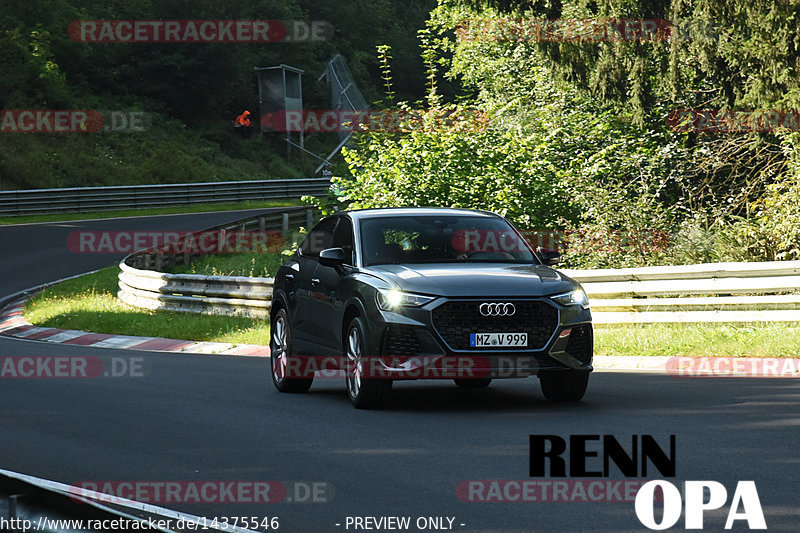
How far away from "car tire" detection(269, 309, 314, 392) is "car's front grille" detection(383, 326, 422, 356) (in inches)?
95.9

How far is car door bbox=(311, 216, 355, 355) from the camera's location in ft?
A: 36.2

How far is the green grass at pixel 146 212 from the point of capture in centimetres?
4212

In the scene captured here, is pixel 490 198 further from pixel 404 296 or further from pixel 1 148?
pixel 1 148

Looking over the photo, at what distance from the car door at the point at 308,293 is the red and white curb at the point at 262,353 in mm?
3693

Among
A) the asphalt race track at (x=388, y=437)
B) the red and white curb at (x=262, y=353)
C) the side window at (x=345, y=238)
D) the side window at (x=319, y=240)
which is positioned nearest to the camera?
the asphalt race track at (x=388, y=437)

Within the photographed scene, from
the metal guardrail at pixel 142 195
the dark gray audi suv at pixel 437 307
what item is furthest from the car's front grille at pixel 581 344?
the metal guardrail at pixel 142 195

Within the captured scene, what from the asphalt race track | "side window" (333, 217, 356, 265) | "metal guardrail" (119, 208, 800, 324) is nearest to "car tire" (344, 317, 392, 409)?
the asphalt race track

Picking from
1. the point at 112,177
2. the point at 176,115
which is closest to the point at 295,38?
the point at 176,115

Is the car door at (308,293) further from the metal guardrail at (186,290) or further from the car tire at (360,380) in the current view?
the metal guardrail at (186,290)

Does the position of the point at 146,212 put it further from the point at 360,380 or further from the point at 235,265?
the point at 360,380

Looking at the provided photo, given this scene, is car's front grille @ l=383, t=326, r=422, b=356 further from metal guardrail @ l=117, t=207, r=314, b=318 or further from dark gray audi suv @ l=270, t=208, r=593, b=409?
metal guardrail @ l=117, t=207, r=314, b=318

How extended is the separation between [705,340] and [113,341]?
34.4 feet

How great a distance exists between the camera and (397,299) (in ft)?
33.0

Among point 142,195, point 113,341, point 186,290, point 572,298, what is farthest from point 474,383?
point 142,195
